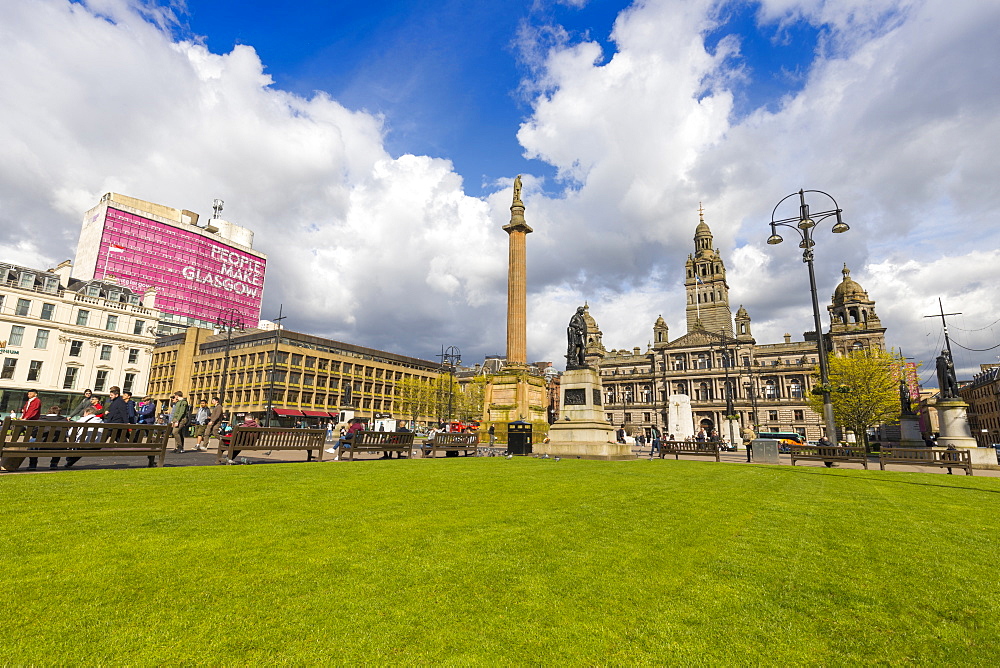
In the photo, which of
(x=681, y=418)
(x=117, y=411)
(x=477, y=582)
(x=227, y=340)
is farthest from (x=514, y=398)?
(x=227, y=340)

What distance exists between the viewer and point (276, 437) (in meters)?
14.5

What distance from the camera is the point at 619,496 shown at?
742 cm

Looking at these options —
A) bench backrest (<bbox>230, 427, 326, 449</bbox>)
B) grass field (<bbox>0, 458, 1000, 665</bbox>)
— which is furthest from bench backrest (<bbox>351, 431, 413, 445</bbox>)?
grass field (<bbox>0, 458, 1000, 665</bbox>)

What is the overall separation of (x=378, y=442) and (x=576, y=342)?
988 cm

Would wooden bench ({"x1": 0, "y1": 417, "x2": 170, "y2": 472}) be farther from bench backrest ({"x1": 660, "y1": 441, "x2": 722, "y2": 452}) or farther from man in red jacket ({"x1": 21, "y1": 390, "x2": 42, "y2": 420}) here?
bench backrest ({"x1": 660, "y1": 441, "x2": 722, "y2": 452})

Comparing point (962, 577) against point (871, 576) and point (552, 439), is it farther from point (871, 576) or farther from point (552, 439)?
point (552, 439)

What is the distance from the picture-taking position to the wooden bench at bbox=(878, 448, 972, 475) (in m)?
15.6

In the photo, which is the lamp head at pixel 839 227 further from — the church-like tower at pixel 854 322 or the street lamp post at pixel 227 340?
the church-like tower at pixel 854 322

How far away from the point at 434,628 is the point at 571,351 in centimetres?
1960

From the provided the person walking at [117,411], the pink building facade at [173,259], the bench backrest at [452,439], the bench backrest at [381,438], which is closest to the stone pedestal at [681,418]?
the bench backrest at [452,439]

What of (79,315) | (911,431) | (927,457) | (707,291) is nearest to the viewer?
(927,457)

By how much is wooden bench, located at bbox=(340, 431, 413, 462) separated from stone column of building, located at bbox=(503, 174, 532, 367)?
1865 centimetres

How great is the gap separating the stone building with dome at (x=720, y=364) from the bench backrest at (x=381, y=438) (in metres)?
63.5

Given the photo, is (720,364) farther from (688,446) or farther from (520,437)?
(520,437)
